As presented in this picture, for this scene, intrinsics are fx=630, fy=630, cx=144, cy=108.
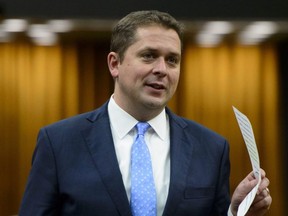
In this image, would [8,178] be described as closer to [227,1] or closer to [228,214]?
[227,1]

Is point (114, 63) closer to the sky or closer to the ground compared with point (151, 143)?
closer to the sky

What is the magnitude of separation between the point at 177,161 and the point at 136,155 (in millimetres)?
162

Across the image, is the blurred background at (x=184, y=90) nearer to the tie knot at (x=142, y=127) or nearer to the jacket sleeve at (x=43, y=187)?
the tie knot at (x=142, y=127)

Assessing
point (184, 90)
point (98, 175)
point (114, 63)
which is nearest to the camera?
point (98, 175)

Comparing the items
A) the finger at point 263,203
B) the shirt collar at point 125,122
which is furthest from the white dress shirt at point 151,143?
the finger at point 263,203

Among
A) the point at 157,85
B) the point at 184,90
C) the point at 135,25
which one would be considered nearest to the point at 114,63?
the point at 135,25

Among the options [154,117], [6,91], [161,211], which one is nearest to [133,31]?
[154,117]

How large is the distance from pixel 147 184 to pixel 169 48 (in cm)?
52

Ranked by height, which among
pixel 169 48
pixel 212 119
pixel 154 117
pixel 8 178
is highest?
pixel 169 48

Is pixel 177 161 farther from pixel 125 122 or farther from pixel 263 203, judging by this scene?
pixel 263 203

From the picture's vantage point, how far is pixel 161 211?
2.35 m

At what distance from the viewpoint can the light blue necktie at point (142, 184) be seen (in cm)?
233

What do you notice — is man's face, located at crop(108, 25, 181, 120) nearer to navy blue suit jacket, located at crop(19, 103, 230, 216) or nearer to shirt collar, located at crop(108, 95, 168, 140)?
shirt collar, located at crop(108, 95, 168, 140)

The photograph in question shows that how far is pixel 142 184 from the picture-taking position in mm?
2340
